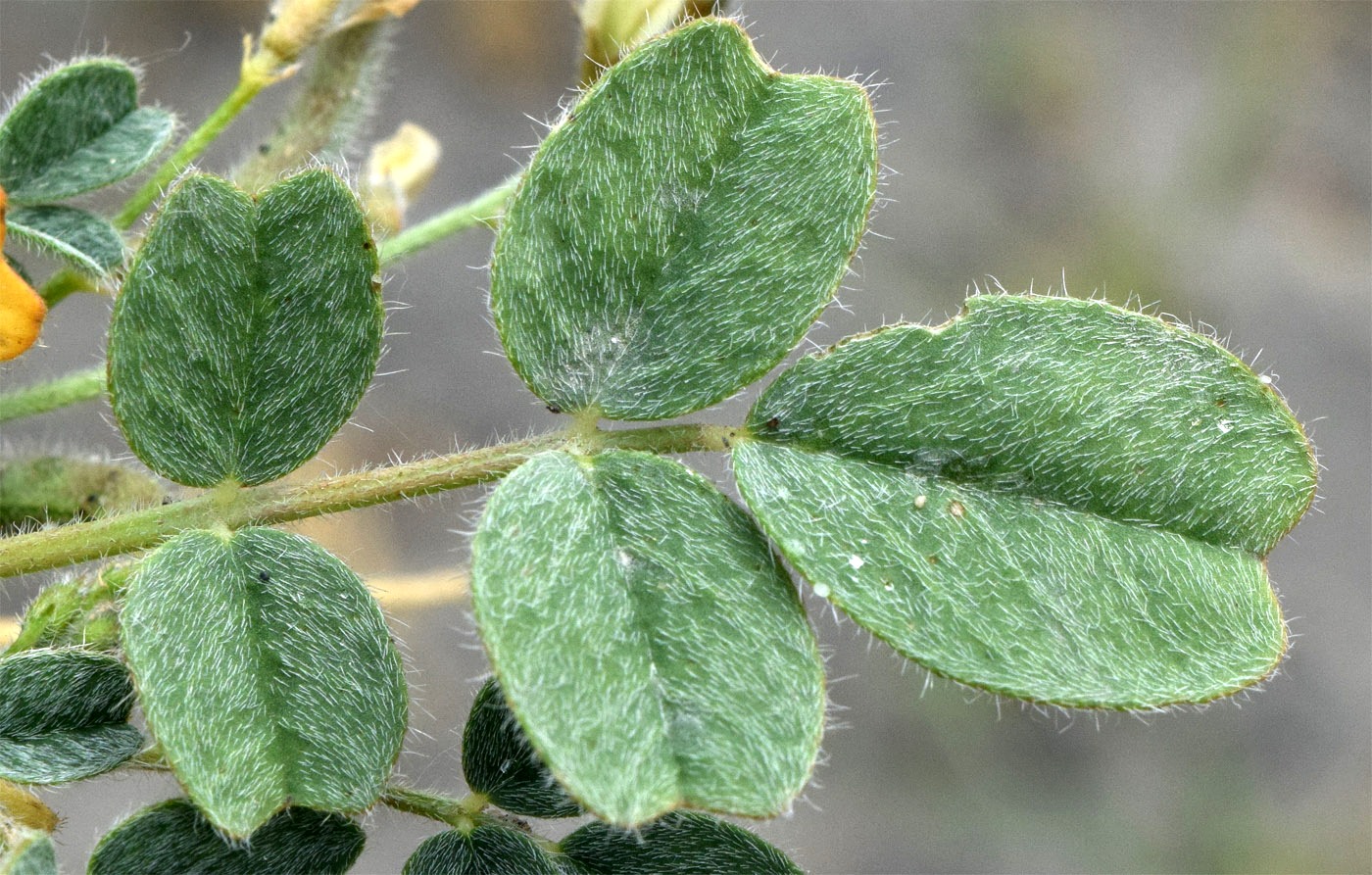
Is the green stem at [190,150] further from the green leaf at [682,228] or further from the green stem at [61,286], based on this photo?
the green leaf at [682,228]

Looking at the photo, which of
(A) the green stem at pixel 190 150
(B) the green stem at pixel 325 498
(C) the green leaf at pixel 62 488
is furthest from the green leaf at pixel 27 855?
(A) the green stem at pixel 190 150

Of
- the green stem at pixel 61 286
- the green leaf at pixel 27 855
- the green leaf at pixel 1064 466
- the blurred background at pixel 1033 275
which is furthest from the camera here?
the blurred background at pixel 1033 275

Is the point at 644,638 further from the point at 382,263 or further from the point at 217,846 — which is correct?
the point at 382,263

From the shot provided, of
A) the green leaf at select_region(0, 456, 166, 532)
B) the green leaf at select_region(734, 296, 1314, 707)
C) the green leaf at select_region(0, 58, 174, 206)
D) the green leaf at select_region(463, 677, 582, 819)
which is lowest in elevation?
the green leaf at select_region(0, 456, 166, 532)

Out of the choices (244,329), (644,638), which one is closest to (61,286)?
(244,329)

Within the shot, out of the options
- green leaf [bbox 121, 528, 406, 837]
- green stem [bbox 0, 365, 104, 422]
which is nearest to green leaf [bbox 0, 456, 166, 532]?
green stem [bbox 0, 365, 104, 422]

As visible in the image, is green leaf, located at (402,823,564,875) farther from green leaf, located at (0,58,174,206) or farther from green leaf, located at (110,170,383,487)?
green leaf, located at (0,58,174,206)
